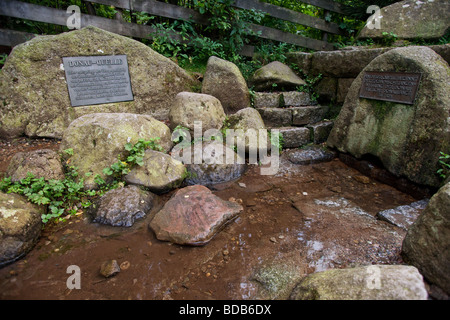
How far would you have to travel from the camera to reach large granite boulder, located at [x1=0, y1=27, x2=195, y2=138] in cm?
392

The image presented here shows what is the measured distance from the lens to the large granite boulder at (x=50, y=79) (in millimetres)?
3916

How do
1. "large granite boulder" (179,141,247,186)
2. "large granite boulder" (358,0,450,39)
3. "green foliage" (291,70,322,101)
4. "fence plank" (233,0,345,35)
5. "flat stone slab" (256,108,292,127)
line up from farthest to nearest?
"fence plank" (233,0,345,35) < "green foliage" (291,70,322,101) < "flat stone slab" (256,108,292,127) < "large granite boulder" (358,0,450,39) < "large granite boulder" (179,141,247,186)

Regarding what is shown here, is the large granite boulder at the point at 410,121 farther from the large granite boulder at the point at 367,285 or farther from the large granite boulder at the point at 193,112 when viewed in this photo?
→ the large granite boulder at the point at 193,112

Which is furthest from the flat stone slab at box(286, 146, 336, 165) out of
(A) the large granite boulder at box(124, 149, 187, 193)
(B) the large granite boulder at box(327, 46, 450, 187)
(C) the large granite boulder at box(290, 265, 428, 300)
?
(C) the large granite boulder at box(290, 265, 428, 300)

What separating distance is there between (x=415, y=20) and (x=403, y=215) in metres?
4.61

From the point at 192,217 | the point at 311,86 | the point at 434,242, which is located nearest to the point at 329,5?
the point at 311,86

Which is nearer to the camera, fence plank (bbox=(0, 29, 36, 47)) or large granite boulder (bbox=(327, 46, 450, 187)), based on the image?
large granite boulder (bbox=(327, 46, 450, 187))

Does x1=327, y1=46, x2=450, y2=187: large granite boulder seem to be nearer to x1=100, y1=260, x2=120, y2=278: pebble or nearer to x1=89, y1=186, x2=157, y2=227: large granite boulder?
x1=89, y1=186, x2=157, y2=227: large granite boulder

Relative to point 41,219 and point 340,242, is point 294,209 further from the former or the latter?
point 41,219

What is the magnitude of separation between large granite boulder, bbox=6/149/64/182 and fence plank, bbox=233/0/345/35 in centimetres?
522

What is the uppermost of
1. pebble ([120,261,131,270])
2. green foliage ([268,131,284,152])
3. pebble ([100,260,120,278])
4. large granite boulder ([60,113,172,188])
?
large granite boulder ([60,113,172,188])

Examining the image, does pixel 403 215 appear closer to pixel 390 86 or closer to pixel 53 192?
pixel 390 86

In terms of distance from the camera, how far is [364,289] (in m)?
1.58

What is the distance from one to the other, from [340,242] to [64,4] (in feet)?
25.2
